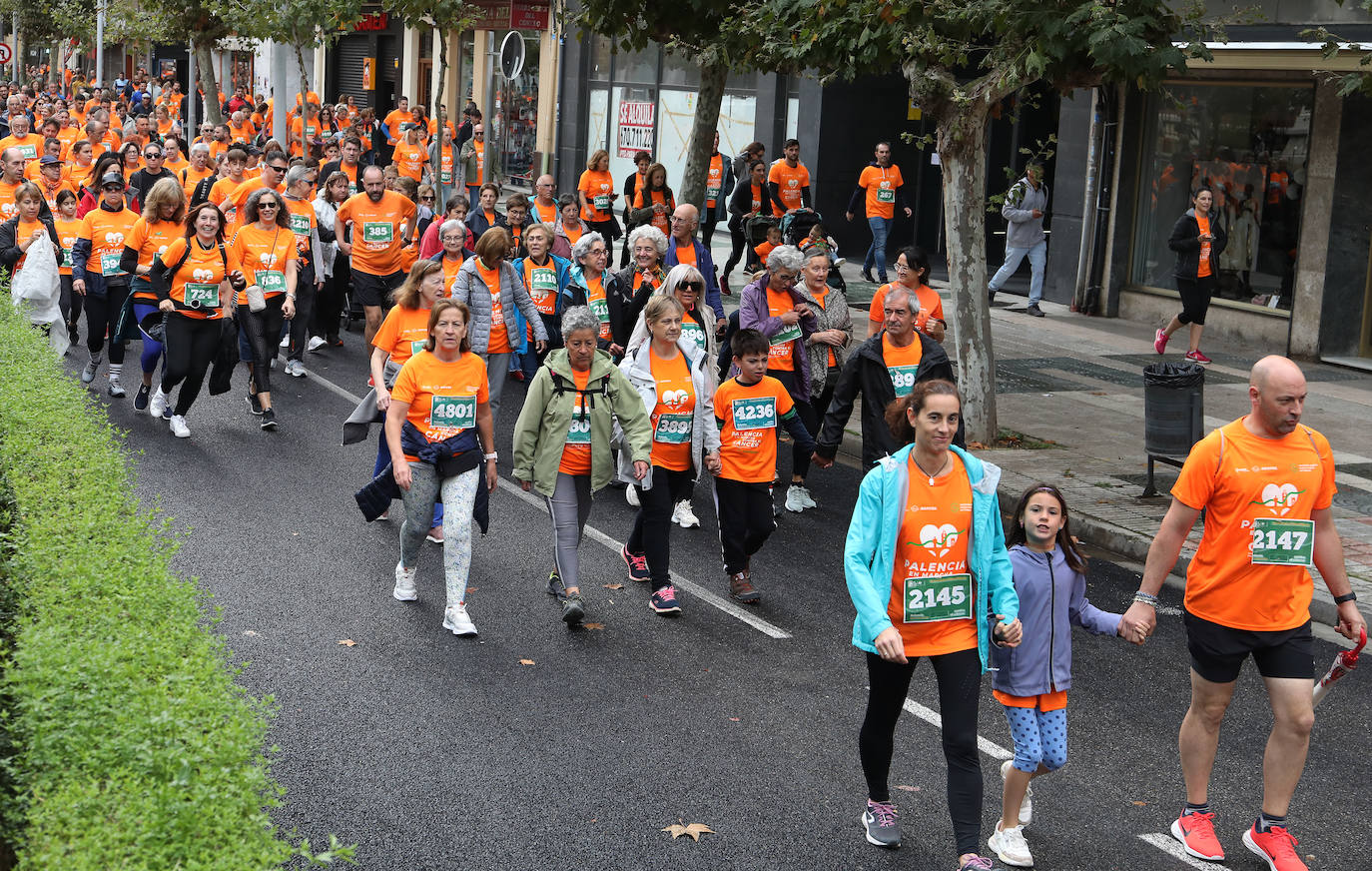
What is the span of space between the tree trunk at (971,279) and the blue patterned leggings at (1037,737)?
24.1 ft

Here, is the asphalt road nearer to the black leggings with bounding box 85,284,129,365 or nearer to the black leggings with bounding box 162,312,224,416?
the black leggings with bounding box 162,312,224,416

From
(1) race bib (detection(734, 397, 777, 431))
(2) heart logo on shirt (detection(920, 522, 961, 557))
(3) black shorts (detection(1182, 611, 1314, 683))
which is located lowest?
(3) black shorts (detection(1182, 611, 1314, 683))

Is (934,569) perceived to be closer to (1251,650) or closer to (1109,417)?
(1251,650)

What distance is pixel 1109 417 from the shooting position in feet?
46.9

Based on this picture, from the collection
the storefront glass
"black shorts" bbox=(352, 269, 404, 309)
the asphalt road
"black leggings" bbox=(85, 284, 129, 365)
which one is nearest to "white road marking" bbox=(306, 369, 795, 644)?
the asphalt road

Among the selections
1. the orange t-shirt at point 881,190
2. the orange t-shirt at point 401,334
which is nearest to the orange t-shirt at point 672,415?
the orange t-shirt at point 401,334

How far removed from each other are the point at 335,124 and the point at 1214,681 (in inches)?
1217

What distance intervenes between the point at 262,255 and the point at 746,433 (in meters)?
5.88

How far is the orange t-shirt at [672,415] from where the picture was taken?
8539 mm

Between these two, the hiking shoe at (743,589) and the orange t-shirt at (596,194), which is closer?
the hiking shoe at (743,589)

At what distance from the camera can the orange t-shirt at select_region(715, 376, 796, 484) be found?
8.75m

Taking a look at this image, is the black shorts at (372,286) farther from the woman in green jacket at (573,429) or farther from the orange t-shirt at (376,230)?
the woman in green jacket at (573,429)

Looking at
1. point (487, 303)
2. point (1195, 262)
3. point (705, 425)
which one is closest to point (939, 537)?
point (705, 425)

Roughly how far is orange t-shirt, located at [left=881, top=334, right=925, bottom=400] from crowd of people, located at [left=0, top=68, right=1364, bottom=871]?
0.02 m
